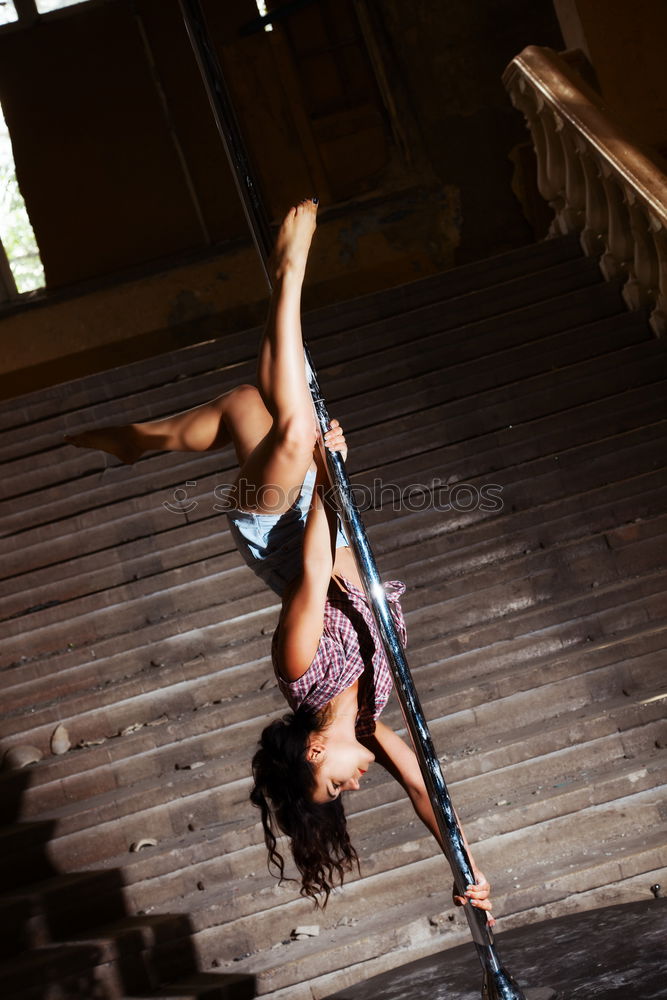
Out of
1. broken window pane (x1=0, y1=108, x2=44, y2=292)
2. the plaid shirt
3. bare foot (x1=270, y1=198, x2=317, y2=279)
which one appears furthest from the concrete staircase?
broken window pane (x1=0, y1=108, x2=44, y2=292)

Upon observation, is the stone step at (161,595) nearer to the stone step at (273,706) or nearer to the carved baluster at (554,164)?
the stone step at (273,706)

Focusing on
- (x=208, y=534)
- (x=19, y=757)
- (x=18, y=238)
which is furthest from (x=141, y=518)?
(x=18, y=238)

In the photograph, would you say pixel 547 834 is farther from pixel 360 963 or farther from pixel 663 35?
pixel 663 35

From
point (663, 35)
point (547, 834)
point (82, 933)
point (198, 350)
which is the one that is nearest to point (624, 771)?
point (547, 834)

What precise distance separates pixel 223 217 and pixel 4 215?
242cm

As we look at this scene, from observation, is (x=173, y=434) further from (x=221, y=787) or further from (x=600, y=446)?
(x=600, y=446)

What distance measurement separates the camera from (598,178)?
608 cm

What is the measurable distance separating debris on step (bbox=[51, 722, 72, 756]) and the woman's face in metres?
2.10

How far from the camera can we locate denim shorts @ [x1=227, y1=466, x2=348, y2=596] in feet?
9.61

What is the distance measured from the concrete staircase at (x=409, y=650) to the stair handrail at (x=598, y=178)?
203 millimetres

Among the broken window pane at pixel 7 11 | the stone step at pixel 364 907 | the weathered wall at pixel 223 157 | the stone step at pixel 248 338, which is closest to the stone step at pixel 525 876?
the stone step at pixel 364 907

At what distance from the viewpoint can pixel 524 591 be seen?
473cm

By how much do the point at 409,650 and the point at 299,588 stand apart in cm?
212

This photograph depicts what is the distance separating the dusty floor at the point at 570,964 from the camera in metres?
2.23
